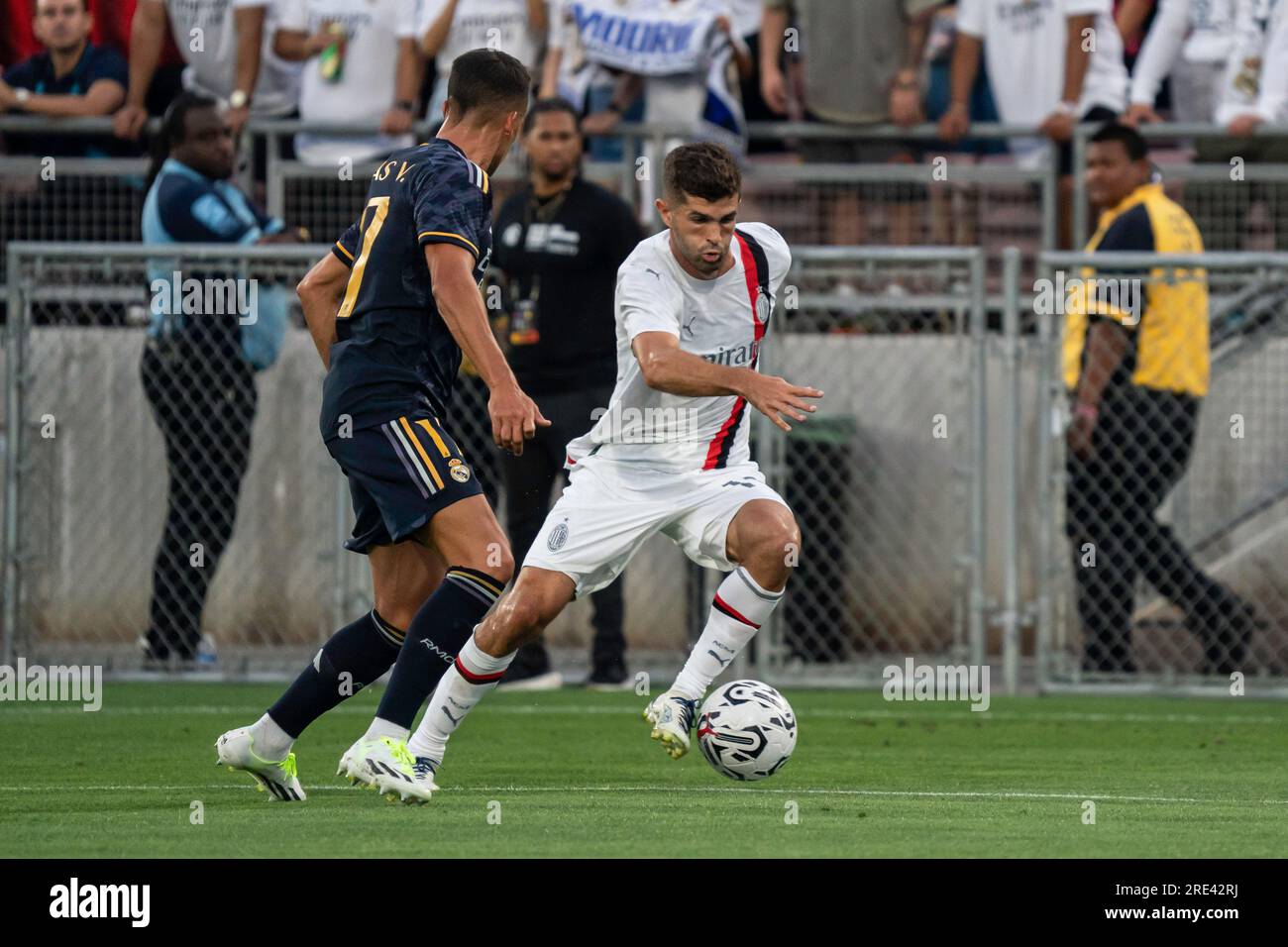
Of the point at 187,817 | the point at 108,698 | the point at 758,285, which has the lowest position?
the point at 108,698

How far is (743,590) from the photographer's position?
8.06m

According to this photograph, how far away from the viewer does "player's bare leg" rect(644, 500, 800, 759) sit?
7.90 m

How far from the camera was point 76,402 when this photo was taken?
13086 millimetres

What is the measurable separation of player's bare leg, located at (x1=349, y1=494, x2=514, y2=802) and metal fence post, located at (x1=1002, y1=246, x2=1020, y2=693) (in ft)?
16.1

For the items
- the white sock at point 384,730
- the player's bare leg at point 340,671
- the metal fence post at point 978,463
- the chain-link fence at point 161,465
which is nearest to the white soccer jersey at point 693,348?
the player's bare leg at point 340,671

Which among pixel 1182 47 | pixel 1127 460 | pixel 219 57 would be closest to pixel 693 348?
pixel 1127 460

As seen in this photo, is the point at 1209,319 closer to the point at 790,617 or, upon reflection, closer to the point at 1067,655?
the point at 1067,655

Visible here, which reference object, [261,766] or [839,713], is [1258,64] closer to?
[839,713]

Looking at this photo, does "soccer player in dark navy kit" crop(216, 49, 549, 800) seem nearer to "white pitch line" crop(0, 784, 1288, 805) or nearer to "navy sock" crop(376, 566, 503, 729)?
"navy sock" crop(376, 566, 503, 729)

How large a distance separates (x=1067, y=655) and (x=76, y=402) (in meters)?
5.69

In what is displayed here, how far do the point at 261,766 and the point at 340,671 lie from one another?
0.39 metres

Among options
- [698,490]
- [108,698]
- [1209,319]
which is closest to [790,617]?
[1209,319]

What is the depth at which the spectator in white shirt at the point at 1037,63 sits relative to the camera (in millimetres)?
13328

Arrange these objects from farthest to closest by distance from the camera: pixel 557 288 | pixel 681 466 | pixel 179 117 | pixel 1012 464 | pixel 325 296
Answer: pixel 179 117, pixel 1012 464, pixel 557 288, pixel 681 466, pixel 325 296
